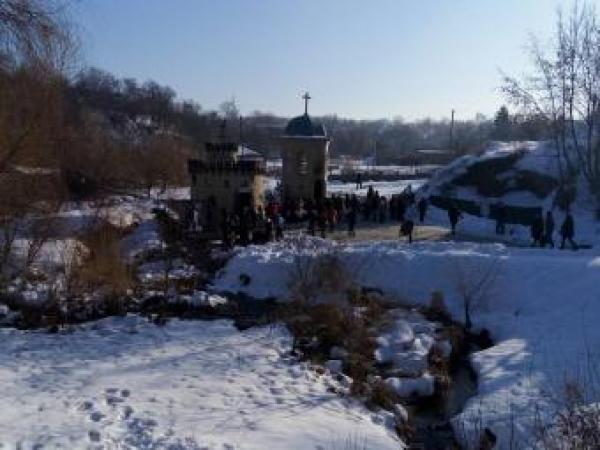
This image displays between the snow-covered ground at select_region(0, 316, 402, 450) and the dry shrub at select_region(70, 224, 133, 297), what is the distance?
283 cm

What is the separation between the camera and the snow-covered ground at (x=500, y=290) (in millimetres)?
15352

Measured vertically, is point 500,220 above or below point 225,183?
below

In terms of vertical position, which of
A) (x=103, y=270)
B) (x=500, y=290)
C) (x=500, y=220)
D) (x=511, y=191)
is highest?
(x=511, y=191)

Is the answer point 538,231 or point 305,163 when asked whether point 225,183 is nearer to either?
point 305,163

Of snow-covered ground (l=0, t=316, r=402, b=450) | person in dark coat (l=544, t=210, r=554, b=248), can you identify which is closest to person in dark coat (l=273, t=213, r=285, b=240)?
person in dark coat (l=544, t=210, r=554, b=248)

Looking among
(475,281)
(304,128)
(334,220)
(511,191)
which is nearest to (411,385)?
(475,281)

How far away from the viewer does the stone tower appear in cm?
3850

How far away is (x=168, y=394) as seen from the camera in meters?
13.2

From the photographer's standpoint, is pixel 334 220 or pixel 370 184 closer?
pixel 334 220

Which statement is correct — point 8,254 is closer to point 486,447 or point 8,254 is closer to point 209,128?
point 486,447

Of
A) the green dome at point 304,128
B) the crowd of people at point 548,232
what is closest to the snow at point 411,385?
the crowd of people at point 548,232

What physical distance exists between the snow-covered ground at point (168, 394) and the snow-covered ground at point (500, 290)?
259 cm

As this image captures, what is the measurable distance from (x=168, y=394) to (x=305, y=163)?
26.1 meters

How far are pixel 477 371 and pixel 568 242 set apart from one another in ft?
46.3
